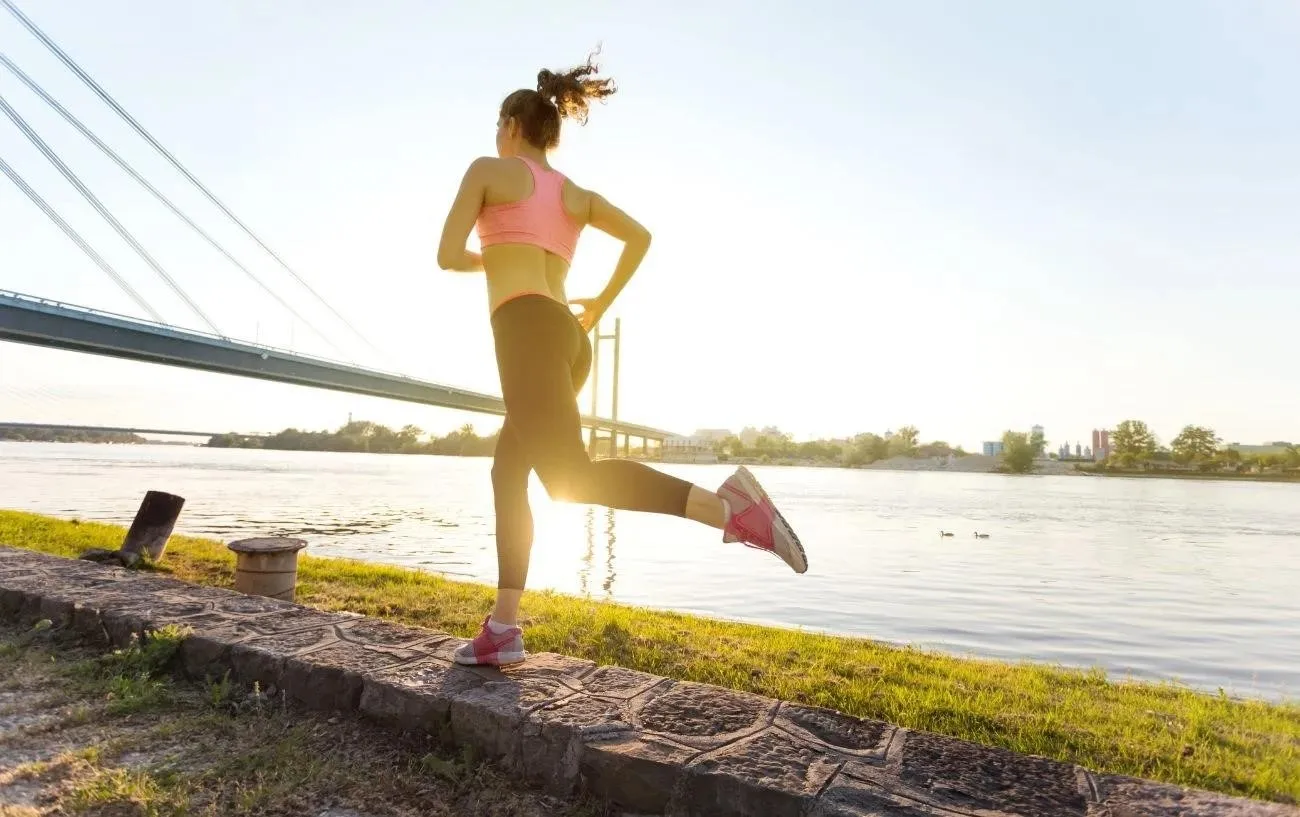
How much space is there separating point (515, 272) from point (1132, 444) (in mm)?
93063

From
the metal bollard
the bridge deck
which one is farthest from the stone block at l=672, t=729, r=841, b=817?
the bridge deck

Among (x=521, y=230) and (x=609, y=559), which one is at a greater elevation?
(x=521, y=230)

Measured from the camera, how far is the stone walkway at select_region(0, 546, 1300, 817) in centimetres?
137

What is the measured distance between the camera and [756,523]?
1.84 metres

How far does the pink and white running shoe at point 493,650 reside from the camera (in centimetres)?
207

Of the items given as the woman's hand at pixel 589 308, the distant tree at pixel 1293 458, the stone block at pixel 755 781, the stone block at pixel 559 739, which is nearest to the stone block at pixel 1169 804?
the stone block at pixel 755 781

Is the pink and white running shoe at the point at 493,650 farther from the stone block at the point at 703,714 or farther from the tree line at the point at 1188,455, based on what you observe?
the tree line at the point at 1188,455

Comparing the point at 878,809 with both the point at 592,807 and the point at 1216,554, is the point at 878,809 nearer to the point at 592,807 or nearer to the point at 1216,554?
the point at 592,807

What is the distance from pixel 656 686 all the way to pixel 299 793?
2.75 feet

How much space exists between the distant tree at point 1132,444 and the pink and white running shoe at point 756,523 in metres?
90.3

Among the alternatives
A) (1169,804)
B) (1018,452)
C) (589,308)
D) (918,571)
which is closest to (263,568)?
(589,308)

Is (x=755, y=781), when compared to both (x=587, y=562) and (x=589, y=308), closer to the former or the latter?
(x=589, y=308)

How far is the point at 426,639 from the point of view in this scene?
93.0 inches

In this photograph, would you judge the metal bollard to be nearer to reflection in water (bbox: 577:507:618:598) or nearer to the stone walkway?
the stone walkway
